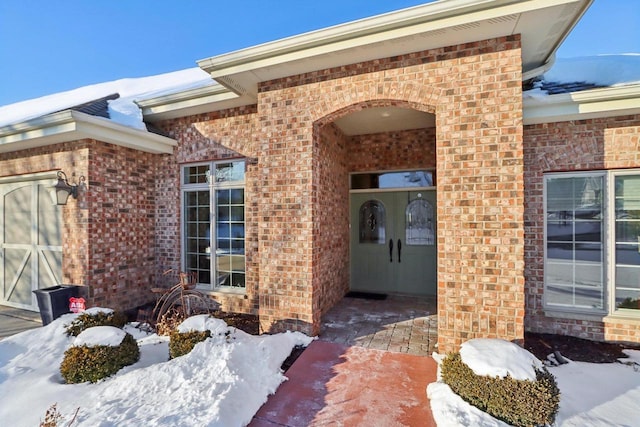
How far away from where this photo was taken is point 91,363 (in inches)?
120

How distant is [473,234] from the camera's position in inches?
131

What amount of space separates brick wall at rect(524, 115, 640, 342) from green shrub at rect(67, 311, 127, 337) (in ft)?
19.6

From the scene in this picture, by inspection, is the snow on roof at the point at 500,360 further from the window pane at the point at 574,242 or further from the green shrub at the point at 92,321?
the green shrub at the point at 92,321

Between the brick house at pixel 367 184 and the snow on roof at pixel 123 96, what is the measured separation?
0.42 meters

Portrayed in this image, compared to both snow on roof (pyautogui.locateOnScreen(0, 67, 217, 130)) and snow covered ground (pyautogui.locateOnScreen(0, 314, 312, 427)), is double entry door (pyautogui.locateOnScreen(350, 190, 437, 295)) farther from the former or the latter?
snow on roof (pyautogui.locateOnScreen(0, 67, 217, 130))

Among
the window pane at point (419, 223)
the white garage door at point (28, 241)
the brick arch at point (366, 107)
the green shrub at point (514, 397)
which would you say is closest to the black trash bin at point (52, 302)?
the white garage door at point (28, 241)

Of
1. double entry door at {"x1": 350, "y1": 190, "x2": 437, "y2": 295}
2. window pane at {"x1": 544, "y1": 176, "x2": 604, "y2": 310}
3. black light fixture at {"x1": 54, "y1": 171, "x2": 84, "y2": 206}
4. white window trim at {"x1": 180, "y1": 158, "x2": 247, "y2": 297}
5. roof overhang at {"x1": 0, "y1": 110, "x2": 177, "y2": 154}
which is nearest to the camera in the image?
window pane at {"x1": 544, "y1": 176, "x2": 604, "y2": 310}

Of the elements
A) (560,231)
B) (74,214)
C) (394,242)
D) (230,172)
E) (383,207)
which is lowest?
(394,242)

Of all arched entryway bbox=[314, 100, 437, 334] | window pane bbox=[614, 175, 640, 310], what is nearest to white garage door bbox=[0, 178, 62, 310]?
arched entryway bbox=[314, 100, 437, 334]

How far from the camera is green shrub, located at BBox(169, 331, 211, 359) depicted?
322 cm

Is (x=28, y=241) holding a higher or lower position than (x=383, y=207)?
lower

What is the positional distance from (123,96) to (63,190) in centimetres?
307

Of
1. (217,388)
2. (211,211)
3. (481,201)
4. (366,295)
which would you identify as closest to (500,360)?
(481,201)

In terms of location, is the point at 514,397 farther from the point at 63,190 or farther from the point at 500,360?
the point at 63,190
